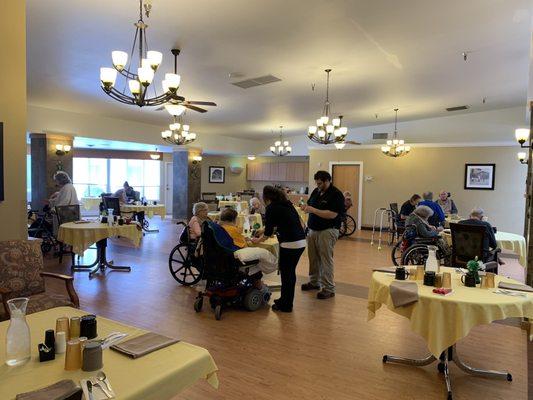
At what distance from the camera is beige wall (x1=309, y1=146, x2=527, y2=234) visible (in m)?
9.91

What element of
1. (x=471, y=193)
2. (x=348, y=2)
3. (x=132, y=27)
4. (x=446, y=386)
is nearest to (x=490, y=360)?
(x=446, y=386)

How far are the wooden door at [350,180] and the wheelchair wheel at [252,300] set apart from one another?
26.2 ft

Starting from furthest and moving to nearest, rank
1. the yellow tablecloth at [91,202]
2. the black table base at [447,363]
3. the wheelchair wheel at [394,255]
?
1. the yellow tablecloth at [91,202]
2. the wheelchair wheel at [394,255]
3. the black table base at [447,363]

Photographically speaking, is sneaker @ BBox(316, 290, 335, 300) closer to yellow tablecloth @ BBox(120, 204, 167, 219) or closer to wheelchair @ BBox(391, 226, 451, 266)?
wheelchair @ BBox(391, 226, 451, 266)

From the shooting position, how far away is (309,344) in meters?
3.31

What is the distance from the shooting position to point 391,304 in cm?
261

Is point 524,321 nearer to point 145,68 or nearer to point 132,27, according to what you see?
point 145,68

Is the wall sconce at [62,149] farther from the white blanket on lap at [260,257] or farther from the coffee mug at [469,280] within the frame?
the coffee mug at [469,280]

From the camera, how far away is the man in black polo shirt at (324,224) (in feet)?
14.3

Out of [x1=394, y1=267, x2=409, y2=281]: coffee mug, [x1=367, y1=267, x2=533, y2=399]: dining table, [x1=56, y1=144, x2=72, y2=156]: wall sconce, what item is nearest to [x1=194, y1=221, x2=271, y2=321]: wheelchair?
[x1=394, y1=267, x2=409, y2=281]: coffee mug

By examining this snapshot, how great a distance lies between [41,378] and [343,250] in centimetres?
696

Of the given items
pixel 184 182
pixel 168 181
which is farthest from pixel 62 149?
pixel 168 181

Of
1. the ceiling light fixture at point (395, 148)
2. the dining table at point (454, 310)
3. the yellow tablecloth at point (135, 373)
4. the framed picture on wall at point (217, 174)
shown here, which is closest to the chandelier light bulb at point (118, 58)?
the yellow tablecloth at point (135, 373)

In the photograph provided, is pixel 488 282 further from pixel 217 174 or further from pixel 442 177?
pixel 217 174
